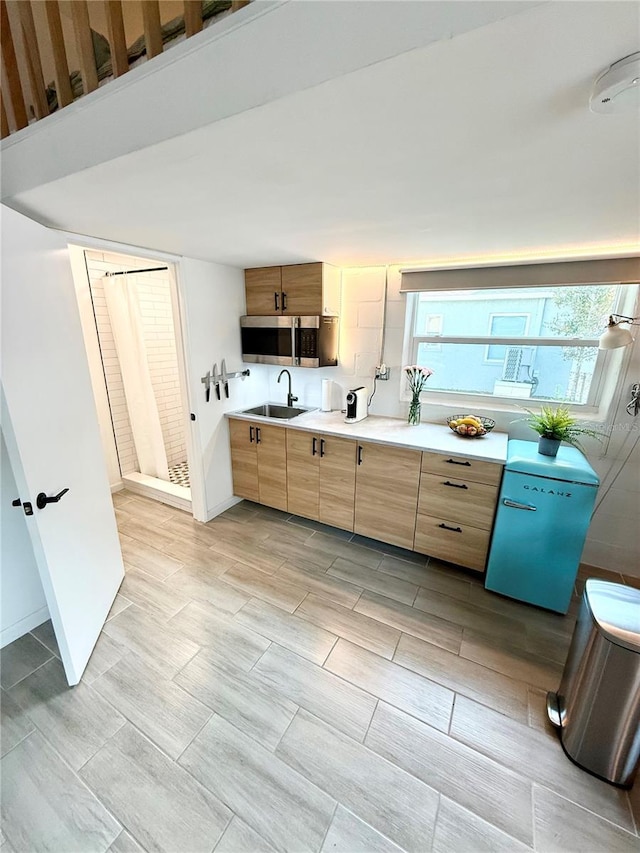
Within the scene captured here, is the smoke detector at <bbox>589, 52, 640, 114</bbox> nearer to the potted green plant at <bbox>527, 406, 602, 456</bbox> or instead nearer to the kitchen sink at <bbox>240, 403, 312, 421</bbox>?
the potted green plant at <bbox>527, 406, 602, 456</bbox>

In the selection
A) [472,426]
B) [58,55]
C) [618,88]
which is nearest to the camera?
[618,88]

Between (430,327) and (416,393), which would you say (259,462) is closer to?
(416,393)

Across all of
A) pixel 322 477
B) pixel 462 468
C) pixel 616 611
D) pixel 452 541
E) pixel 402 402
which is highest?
pixel 402 402

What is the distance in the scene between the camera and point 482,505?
205cm

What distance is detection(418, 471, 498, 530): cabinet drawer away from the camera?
2037 millimetres

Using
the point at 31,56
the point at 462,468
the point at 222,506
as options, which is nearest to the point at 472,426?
the point at 462,468

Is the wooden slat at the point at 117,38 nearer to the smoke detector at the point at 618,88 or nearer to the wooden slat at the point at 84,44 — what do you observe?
the wooden slat at the point at 84,44

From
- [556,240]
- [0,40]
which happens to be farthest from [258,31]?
[556,240]

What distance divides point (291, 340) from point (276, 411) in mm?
821

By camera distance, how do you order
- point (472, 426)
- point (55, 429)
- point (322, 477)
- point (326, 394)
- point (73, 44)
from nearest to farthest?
1. point (73, 44)
2. point (55, 429)
3. point (472, 426)
4. point (322, 477)
5. point (326, 394)

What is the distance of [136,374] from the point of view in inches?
127

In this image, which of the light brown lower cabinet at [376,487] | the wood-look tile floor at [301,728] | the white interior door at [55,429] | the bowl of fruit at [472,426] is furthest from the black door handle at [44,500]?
the bowl of fruit at [472,426]

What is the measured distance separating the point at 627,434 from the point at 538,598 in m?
1.20

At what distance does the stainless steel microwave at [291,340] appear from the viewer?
103 inches
